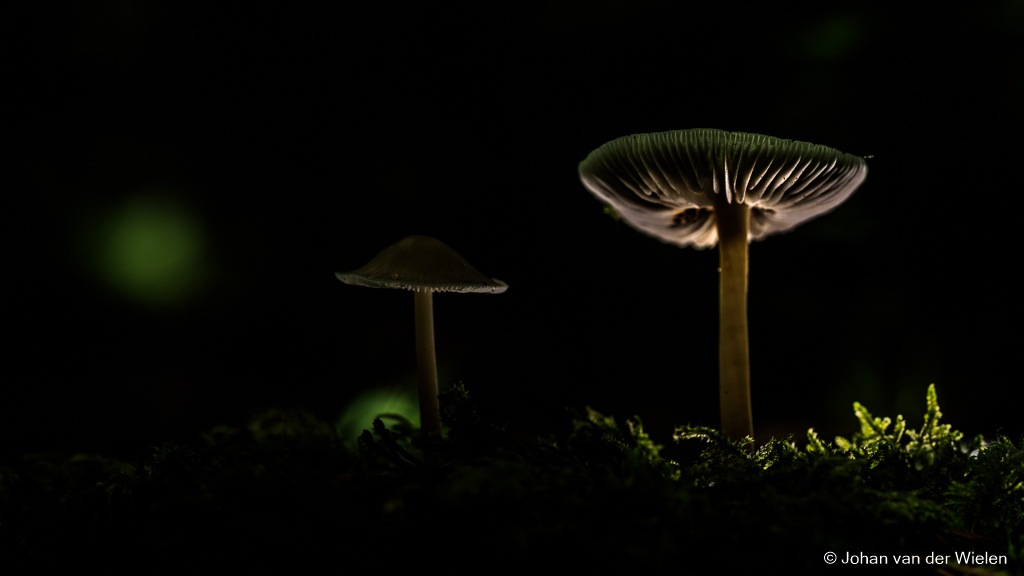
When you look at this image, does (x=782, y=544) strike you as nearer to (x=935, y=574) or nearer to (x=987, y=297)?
(x=935, y=574)

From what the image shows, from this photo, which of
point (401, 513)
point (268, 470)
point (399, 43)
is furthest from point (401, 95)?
point (401, 513)

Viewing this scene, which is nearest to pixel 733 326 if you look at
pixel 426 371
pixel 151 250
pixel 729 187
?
pixel 729 187

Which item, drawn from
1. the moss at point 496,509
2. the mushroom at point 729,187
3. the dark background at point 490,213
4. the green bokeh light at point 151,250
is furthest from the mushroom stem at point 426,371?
the green bokeh light at point 151,250

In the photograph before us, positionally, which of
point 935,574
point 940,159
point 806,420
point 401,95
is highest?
point 401,95

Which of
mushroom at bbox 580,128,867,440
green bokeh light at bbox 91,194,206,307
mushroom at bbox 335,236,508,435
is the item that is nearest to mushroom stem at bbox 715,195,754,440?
mushroom at bbox 580,128,867,440

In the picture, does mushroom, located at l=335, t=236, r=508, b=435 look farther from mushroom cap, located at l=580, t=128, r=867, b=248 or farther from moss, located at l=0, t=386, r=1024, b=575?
mushroom cap, located at l=580, t=128, r=867, b=248

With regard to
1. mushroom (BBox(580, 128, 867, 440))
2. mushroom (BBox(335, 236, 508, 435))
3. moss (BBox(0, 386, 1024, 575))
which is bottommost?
moss (BBox(0, 386, 1024, 575))
